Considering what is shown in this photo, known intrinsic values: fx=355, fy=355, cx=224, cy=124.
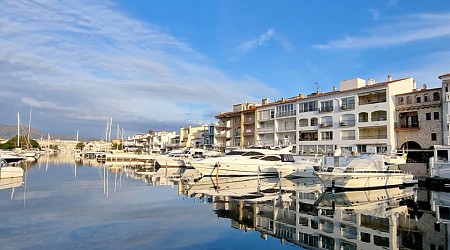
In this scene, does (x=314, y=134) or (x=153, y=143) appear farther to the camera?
(x=153, y=143)

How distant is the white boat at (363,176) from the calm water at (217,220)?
1.75m

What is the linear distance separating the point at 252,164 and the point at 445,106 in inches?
878

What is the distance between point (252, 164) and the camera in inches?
1543

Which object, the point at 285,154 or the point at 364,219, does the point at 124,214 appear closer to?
the point at 364,219

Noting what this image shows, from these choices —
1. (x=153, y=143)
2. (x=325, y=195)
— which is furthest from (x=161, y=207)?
(x=153, y=143)

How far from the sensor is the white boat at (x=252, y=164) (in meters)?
38.5

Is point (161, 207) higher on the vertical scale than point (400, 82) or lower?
lower

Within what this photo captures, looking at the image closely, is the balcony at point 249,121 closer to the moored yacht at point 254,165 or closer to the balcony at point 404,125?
the moored yacht at point 254,165

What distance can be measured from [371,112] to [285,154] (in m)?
14.8

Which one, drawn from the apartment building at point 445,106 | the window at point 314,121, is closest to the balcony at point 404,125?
the apartment building at point 445,106

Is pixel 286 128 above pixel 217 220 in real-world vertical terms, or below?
above

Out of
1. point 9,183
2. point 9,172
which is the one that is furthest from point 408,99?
point 9,172

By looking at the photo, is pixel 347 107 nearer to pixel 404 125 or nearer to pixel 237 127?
pixel 404 125

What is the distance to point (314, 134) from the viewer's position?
55750mm
